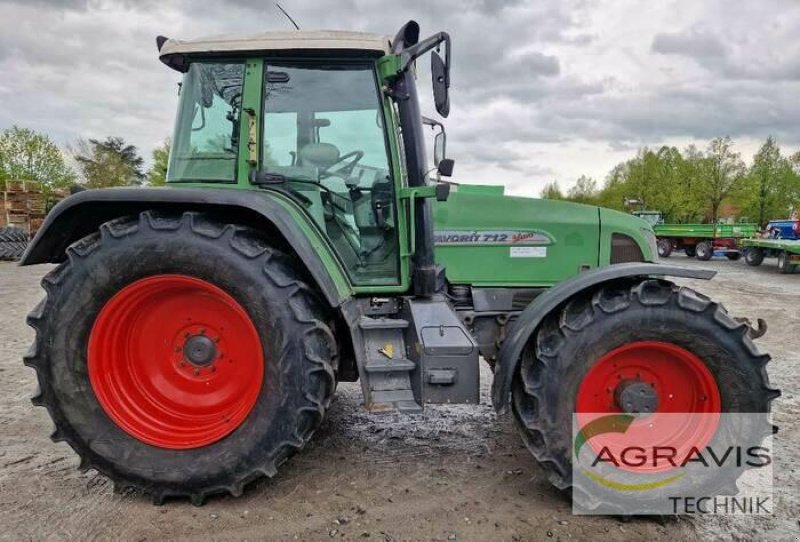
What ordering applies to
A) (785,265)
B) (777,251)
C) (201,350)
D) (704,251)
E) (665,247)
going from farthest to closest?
(665,247), (704,251), (777,251), (785,265), (201,350)

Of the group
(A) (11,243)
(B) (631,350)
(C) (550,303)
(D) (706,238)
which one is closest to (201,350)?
(C) (550,303)

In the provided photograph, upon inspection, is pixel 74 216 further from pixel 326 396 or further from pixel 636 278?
pixel 636 278

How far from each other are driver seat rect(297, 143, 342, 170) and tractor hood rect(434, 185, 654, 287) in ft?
2.83

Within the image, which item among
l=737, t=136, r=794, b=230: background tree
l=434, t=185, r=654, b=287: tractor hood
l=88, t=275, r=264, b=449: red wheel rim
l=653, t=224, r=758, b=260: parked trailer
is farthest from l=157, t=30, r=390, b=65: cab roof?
l=737, t=136, r=794, b=230: background tree

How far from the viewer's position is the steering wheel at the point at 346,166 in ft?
10.2

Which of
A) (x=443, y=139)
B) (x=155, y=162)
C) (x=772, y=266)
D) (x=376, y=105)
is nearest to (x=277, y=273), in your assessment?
(x=376, y=105)

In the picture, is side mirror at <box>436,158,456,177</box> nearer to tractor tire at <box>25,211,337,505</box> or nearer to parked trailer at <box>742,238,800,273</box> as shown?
tractor tire at <box>25,211,337,505</box>

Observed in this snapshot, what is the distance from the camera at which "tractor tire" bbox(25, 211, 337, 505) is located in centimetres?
267

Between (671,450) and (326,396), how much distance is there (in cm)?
182

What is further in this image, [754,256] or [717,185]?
[717,185]

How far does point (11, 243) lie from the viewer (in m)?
16.6

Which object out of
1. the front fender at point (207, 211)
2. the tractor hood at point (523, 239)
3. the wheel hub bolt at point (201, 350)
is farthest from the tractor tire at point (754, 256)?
the wheel hub bolt at point (201, 350)

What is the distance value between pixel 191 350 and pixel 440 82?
6.43 feet

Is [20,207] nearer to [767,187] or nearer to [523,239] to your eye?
[523,239]
